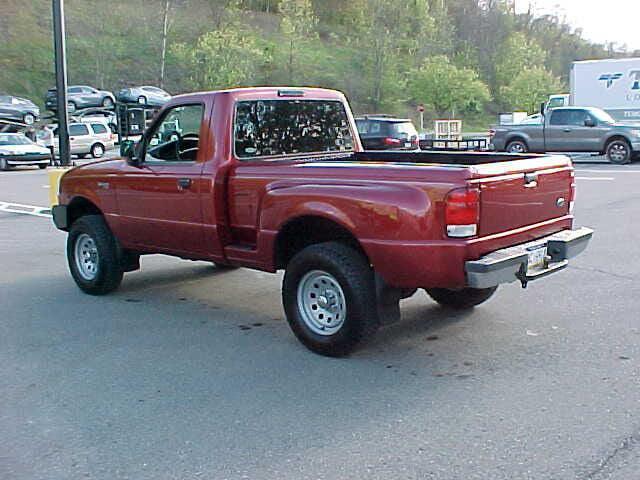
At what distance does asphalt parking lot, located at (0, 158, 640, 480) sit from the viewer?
4.07m

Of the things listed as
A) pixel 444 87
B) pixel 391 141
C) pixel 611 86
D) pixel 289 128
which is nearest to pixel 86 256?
pixel 289 128

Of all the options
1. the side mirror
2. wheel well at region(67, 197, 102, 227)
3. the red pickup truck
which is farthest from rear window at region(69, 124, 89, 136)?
the side mirror

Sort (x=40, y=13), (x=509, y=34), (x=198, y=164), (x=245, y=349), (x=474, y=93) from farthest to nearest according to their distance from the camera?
(x=509, y=34) → (x=40, y=13) → (x=474, y=93) → (x=198, y=164) → (x=245, y=349)

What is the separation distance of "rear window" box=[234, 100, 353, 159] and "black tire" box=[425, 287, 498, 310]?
5.43 feet

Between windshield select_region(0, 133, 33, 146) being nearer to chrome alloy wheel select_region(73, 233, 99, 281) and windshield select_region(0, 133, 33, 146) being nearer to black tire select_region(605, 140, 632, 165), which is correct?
black tire select_region(605, 140, 632, 165)

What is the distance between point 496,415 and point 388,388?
2.57 feet

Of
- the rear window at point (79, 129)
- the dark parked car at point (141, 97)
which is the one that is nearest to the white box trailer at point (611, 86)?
the rear window at point (79, 129)

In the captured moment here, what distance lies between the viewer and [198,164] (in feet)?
21.6

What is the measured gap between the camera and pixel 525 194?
18.5 ft

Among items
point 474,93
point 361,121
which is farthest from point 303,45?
point 361,121

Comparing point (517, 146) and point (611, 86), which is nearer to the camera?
point (517, 146)

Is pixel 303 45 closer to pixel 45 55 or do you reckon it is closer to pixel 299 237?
pixel 45 55

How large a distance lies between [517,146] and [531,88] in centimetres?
3430

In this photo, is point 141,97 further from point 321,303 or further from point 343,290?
point 343,290
